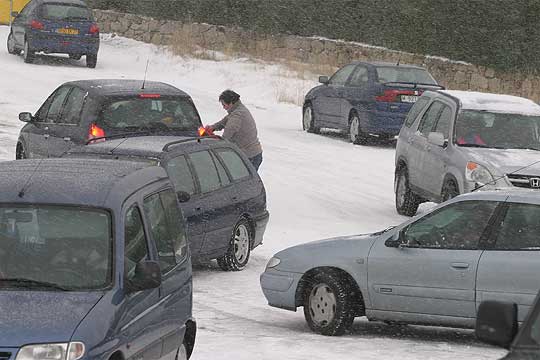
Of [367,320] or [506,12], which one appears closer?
[367,320]

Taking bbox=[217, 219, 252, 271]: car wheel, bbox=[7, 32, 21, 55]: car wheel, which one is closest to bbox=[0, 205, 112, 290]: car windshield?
bbox=[217, 219, 252, 271]: car wheel

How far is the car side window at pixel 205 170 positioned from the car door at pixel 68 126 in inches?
107

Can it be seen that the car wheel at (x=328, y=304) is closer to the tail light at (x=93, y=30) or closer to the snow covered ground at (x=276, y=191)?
the snow covered ground at (x=276, y=191)

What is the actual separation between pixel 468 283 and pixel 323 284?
1.39m

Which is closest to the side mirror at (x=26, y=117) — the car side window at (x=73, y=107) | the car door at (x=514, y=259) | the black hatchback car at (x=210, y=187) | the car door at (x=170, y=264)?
A: the car side window at (x=73, y=107)

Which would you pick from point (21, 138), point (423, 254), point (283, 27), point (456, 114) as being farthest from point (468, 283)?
point (283, 27)

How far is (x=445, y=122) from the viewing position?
1983cm

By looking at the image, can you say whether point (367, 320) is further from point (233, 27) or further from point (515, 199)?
point (233, 27)

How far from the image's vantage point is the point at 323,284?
43.4 feet

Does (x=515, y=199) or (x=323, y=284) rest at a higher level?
(x=515, y=199)

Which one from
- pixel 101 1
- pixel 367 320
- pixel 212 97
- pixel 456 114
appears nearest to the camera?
pixel 367 320

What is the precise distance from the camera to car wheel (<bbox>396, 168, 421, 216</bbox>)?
21.2 m

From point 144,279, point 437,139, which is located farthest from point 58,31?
point 144,279

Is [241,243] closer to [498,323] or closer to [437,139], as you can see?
[437,139]
